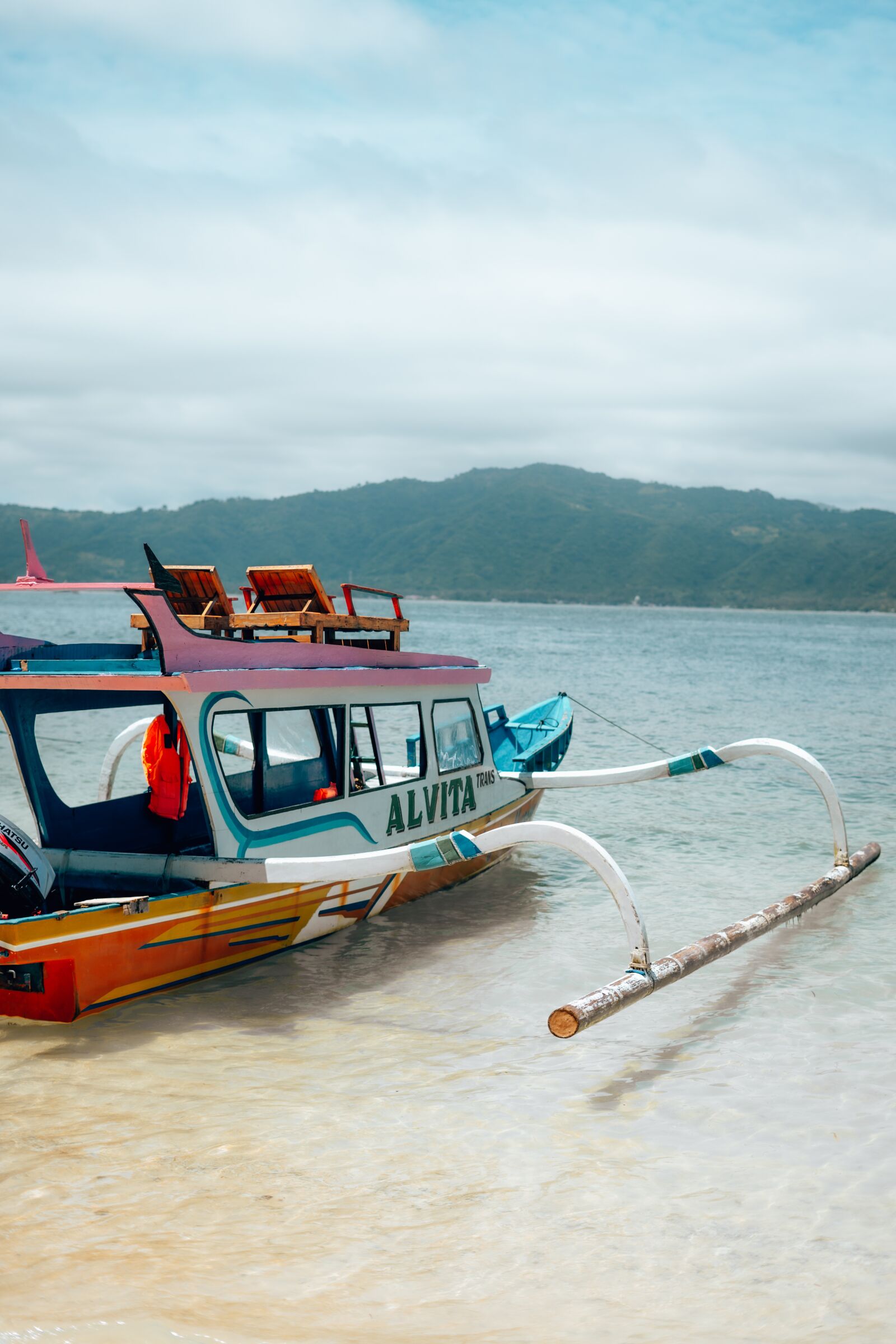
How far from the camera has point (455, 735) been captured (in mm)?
10250

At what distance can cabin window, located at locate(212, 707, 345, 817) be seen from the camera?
8.20m

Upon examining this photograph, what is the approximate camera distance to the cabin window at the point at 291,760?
8.20 meters

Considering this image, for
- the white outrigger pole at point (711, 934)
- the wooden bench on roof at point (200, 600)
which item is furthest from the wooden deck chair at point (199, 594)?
the white outrigger pole at point (711, 934)

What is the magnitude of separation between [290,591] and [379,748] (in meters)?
1.71

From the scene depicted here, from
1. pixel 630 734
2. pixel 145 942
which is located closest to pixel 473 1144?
pixel 145 942

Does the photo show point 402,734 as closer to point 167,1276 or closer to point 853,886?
point 853,886

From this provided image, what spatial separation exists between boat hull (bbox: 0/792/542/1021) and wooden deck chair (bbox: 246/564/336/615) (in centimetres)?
210

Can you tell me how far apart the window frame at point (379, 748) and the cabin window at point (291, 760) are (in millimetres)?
71

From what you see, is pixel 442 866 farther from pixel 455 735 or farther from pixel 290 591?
pixel 455 735

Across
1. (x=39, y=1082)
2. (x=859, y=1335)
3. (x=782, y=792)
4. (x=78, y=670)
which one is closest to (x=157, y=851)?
(x=78, y=670)

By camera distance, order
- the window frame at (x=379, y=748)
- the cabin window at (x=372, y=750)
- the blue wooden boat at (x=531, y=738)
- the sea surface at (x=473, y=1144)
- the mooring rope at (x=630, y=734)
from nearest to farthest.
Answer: the sea surface at (x=473, y=1144) → the window frame at (x=379, y=748) → the cabin window at (x=372, y=750) → the blue wooden boat at (x=531, y=738) → the mooring rope at (x=630, y=734)

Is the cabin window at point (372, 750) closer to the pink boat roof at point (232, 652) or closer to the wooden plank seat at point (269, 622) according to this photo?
A: the pink boat roof at point (232, 652)

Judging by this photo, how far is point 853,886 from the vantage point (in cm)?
1089

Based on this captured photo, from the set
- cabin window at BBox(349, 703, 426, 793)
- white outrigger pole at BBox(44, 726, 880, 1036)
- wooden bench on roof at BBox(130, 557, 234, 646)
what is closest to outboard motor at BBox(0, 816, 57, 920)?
white outrigger pole at BBox(44, 726, 880, 1036)
